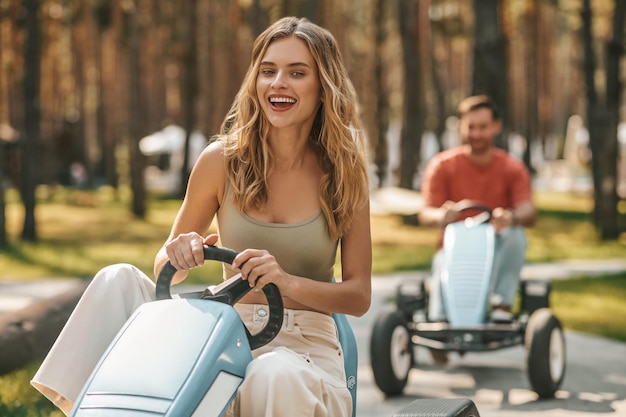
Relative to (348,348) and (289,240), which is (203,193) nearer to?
(289,240)

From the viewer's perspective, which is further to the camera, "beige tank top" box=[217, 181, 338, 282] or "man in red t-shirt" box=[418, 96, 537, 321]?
"man in red t-shirt" box=[418, 96, 537, 321]

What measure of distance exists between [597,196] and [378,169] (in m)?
14.7

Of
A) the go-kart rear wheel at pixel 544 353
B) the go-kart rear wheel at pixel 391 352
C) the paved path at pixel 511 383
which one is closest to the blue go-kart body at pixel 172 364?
the paved path at pixel 511 383

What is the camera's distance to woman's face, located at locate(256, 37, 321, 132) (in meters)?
3.58

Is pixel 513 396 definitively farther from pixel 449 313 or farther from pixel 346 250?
pixel 346 250

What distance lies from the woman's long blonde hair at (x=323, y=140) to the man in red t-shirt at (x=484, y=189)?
131 inches

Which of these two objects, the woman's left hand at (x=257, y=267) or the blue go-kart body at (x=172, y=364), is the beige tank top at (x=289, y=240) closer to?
the woman's left hand at (x=257, y=267)

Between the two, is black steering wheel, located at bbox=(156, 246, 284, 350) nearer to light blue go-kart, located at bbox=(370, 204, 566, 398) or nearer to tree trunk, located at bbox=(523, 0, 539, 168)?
light blue go-kart, located at bbox=(370, 204, 566, 398)

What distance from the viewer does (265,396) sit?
2902mm

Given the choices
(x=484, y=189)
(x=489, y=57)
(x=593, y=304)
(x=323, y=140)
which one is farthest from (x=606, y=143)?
(x=323, y=140)

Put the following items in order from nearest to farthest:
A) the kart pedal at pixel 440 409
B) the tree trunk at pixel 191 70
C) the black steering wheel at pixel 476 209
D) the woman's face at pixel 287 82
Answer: the kart pedal at pixel 440 409 < the woman's face at pixel 287 82 < the black steering wheel at pixel 476 209 < the tree trunk at pixel 191 70

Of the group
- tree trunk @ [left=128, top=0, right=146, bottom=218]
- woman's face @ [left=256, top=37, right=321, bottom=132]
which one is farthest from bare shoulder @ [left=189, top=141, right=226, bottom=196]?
tree trunk @ [left=128, top=0, right=146, bottom=218]

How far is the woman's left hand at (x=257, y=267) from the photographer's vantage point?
3148mm

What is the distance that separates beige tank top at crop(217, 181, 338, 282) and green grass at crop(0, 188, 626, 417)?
7.61ft
